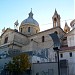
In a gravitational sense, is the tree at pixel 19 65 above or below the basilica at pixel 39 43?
below

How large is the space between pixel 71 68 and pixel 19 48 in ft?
49.0

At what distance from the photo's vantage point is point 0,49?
36531mm

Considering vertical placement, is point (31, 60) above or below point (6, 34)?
below

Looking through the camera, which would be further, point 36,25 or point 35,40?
point 36,25

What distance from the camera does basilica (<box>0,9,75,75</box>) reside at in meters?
27.4

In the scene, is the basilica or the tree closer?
the tree

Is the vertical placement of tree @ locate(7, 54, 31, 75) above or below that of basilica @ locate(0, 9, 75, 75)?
below

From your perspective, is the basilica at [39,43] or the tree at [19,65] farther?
the basilica at [39,43]

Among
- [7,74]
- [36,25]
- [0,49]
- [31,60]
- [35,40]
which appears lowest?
[7,74]

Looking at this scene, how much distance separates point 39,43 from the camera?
1426 inches

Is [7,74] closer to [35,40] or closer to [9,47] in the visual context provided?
[9,47]

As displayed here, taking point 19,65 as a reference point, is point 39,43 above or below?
above

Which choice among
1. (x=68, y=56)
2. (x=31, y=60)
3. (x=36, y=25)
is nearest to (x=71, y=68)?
(x=68, y=56)

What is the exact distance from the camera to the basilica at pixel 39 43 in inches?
1077
